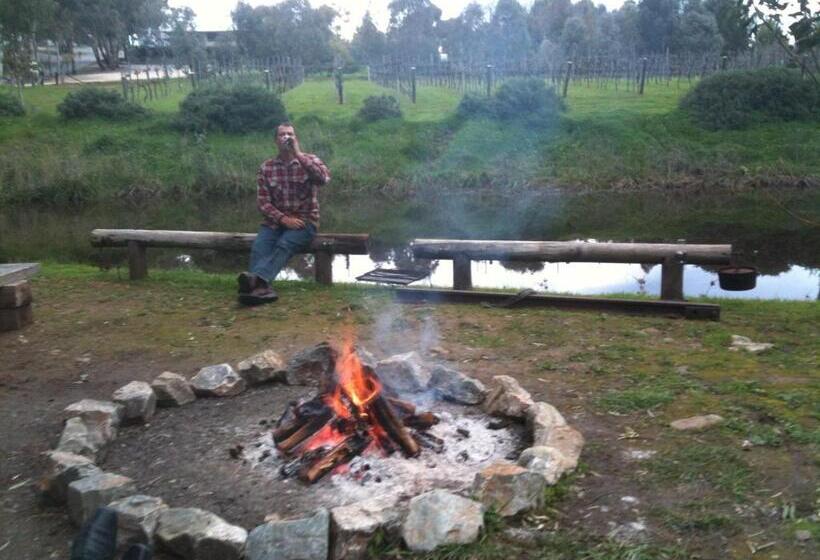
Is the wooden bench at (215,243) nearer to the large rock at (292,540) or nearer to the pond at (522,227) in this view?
the pond at (522,227)

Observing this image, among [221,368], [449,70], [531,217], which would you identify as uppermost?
[449,70]

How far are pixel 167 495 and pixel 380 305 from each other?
4333mm

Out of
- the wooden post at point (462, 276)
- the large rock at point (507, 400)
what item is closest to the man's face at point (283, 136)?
the wooden post at point (462, 276)

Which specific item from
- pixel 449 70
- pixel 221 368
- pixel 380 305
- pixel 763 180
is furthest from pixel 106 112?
pixel 221 368

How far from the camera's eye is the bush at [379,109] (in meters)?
28.4

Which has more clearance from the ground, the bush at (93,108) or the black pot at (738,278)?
the bush at (93,108)

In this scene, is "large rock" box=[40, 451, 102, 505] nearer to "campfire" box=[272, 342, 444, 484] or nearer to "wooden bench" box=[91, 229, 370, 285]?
"campfire" box=[272, 342, 444, 484]

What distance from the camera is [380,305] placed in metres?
8.22

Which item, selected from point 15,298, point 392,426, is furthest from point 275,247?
point 392,426

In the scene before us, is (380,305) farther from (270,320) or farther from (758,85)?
(758,85)

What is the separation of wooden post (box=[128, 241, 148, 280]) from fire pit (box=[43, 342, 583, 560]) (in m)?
4.73

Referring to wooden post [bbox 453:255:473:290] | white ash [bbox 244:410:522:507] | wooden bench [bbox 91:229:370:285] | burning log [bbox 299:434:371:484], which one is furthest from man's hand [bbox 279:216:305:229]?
burning log [bbox 299:434:371:484]

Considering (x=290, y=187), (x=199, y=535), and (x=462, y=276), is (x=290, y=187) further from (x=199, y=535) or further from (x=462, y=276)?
(x=199, y=535)

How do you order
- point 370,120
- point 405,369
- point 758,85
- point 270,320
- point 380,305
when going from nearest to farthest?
A: point 405,369 → point 270,320 → point 380,305 → point 758,85 → point 370,120
